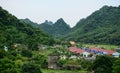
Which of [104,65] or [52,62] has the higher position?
[52,62]

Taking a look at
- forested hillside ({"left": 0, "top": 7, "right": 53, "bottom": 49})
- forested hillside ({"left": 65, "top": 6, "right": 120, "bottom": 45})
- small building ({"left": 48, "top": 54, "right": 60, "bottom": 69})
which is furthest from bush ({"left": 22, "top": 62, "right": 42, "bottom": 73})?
forested hillside ({"left": 65, "top": 6, "right": 120, "bottom": 45})

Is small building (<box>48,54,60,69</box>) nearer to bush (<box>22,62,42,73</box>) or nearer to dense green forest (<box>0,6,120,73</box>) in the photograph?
dense green forest (<box>0,6,120,73</box>)

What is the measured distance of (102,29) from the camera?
417 feet

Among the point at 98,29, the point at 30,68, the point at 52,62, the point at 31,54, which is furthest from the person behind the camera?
the point at 98,29

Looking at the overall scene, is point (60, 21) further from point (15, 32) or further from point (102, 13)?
point (15, 32)

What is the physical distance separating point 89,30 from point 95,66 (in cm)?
10002

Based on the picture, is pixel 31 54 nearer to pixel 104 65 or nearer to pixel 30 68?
pixel 30 68

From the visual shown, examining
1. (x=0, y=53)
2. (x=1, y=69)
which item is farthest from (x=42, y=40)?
(x=1, y=69)

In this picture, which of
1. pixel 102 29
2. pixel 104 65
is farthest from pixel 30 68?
pixel 102 29

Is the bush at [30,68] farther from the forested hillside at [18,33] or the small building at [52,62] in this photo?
the forested hillside at [18,33]

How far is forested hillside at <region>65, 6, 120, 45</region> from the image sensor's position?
349ft

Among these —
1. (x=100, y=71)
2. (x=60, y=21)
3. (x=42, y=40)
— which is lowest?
(x=100, y=71)

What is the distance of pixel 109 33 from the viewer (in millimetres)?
114875

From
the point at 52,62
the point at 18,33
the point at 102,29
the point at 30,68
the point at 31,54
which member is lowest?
the point at 30,68
